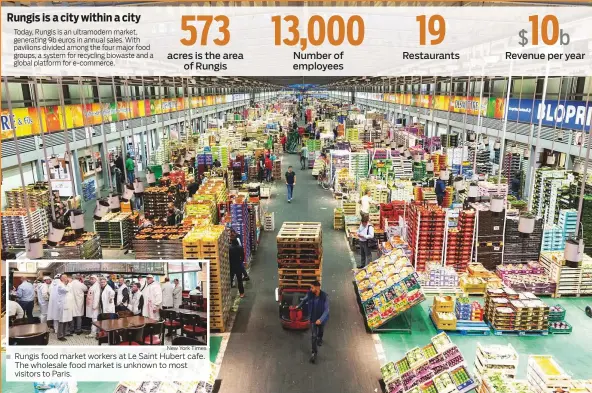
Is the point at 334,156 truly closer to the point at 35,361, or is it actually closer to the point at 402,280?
the point at 402,280

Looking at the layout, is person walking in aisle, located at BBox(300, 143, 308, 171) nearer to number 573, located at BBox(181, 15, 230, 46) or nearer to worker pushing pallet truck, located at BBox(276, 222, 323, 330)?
worker pushing pallet truck, located at BBox(276, 222, 323, 330)

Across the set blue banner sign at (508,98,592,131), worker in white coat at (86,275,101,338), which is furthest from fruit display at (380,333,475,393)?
blue banner sign at (508,98,592,131)

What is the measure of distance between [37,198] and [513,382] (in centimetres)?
1450

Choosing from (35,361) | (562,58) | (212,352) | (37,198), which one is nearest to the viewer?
(35,361)

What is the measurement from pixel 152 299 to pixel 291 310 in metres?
2.77

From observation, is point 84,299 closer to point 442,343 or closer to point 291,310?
point 291,310

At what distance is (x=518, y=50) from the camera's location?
5516mm

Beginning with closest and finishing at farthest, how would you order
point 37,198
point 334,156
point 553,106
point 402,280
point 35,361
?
point 35,361, point 402,280, point 37,198, point 553,106, point 334,156

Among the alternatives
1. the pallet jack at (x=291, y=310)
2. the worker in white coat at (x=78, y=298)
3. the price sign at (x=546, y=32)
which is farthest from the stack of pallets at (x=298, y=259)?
the price sign at (x=546, y=32)

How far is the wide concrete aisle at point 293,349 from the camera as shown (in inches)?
289

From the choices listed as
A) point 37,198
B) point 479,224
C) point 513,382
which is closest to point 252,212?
point 479,224

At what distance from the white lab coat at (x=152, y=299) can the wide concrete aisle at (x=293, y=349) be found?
1.59 m

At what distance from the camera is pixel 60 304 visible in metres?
8.52

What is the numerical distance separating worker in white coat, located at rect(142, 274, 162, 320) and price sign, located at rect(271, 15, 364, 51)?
5230 millimetres
